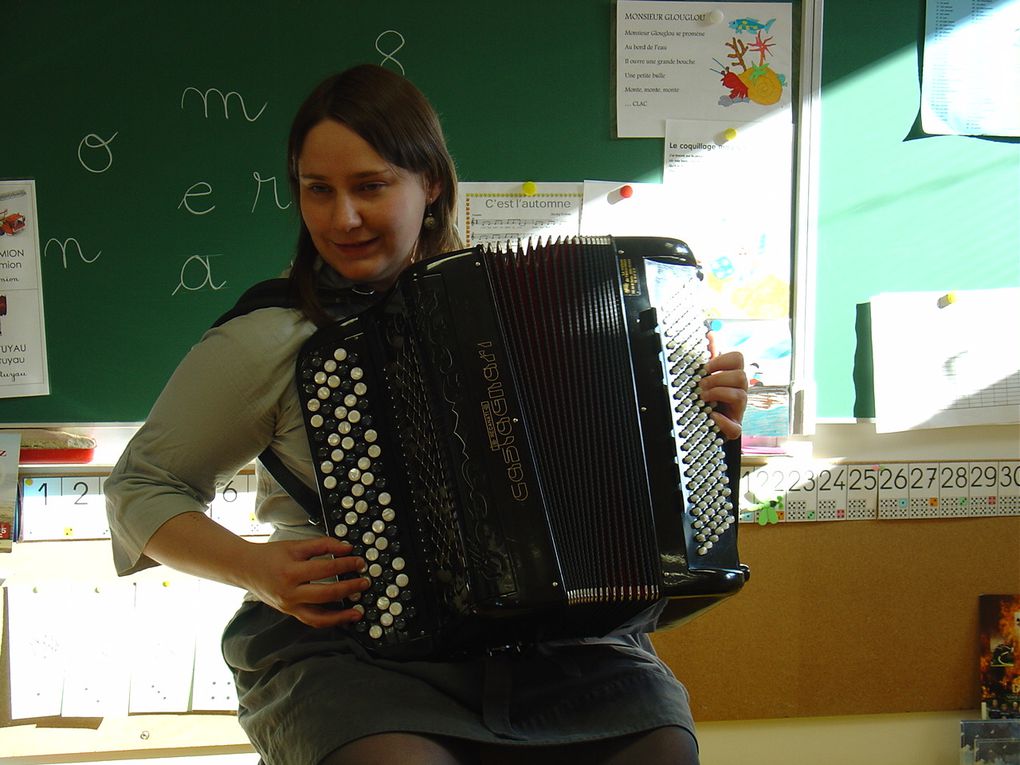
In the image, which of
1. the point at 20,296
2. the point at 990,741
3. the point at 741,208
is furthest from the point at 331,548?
the point at 990,741

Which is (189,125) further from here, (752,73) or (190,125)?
(752,73)

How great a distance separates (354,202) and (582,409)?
0.42 m

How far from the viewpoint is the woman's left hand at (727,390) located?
48.3 inches

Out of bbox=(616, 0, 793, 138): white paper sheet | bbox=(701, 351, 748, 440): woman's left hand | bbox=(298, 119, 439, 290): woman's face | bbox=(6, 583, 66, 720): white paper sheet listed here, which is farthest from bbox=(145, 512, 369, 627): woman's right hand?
bbox=(616, 0, 793, 138): white paper sheet

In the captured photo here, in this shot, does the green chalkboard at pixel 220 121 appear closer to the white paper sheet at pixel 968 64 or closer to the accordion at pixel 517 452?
→ the white paper sheet at pixel 968 64

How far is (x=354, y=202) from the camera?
125 cm

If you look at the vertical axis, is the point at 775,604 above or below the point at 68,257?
below

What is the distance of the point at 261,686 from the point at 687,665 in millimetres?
1211

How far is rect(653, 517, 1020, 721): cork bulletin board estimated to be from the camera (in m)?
2.13

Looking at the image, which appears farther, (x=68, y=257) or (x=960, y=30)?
(x=960, y=30)

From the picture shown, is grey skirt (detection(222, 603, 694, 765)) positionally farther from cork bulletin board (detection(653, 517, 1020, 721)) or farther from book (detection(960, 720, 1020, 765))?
book (detection(960, 720, 1020, 765))

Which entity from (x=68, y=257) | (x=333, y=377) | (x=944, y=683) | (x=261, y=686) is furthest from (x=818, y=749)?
(x=68, y=257)

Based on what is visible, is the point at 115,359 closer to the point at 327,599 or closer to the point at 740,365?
the point at 327,599

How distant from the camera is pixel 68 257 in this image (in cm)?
193
